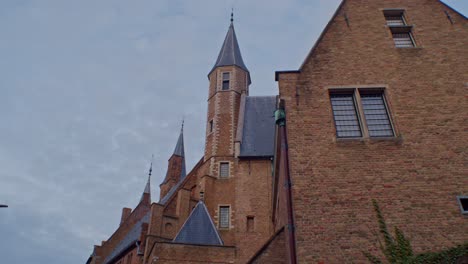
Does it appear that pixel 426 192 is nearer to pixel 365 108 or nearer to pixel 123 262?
pixel 365 108

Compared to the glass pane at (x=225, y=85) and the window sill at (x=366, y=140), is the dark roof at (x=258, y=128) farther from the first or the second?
the window sill at (x=366, y=140)

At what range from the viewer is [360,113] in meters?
9.56

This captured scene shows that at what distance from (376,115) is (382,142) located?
1.09 meters

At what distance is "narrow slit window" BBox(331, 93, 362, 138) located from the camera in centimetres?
941

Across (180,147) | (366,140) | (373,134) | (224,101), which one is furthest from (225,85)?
(366,140)

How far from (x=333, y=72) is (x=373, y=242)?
16.3ft

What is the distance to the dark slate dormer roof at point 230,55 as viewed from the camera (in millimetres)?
28062

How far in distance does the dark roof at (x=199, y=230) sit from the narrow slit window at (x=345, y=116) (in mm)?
11332

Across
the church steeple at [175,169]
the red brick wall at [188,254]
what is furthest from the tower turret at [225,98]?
the church steeple at [175,169]

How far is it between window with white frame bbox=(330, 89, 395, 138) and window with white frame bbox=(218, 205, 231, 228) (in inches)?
520

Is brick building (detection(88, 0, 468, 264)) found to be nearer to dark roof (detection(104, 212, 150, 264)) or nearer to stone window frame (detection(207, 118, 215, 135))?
stone window frame (detection(207, 118, 215, 135))

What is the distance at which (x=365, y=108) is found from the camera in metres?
9.81

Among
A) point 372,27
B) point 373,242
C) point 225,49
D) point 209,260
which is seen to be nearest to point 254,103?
point 225,49

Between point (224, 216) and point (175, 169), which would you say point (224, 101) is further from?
point (175, 169)
